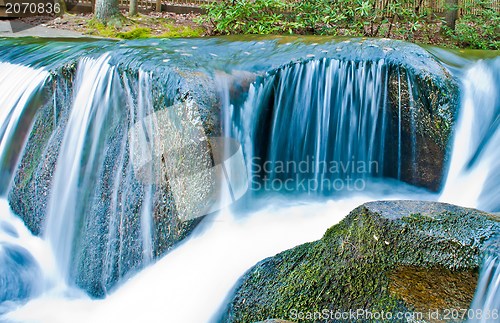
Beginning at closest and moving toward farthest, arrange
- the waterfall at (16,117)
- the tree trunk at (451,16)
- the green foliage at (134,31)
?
the waterfall at (16,117), the green foliage at (134,31), the tree trunk at (451,16)

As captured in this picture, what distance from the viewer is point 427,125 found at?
5094 millimetres

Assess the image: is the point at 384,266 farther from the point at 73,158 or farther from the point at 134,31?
the point at 134,31

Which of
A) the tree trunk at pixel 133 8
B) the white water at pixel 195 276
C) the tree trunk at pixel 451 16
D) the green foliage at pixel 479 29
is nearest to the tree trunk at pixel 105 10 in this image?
the tree trunk at pixel 133 8

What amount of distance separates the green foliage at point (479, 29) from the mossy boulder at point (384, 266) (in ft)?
22.4

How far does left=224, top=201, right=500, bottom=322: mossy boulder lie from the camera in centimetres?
281

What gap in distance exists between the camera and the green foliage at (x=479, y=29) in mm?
9164

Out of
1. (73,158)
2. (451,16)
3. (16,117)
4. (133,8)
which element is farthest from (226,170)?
(451,16)

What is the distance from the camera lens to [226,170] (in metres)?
4.56

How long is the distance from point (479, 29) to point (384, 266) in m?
7.88

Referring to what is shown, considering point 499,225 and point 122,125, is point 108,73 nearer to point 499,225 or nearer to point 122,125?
point 122,125

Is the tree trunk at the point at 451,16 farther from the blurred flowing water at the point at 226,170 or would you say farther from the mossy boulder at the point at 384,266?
the mossy boulder at the point at 384,266

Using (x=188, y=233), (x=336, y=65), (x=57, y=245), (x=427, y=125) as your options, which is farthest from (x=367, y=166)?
(x=57, y=245)

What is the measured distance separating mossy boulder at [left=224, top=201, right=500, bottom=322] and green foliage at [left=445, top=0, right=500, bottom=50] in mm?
6842

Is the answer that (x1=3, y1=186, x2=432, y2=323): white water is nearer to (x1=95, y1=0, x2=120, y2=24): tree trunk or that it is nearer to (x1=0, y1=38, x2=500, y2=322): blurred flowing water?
(x1=0, y1=38, x2=500, y2=322): blurred flowing water
